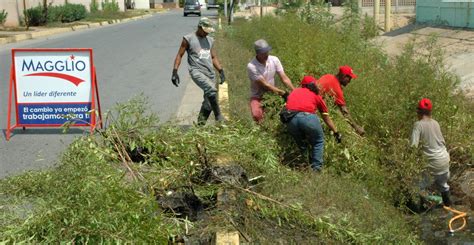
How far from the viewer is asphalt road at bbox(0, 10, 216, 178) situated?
25.1ft

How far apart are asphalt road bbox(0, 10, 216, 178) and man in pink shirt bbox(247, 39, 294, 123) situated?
113cm

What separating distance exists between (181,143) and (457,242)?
3408mm

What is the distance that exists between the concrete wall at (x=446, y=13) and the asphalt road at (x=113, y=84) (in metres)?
10.6

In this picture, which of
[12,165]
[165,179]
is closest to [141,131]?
[165,179]

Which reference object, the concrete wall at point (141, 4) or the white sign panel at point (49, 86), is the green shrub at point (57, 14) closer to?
the white sign panel at point (49, 86)

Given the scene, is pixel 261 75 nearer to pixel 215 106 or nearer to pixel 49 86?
pixel 215 106

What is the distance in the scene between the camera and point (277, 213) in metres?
5.04

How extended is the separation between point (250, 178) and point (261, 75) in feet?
8.59

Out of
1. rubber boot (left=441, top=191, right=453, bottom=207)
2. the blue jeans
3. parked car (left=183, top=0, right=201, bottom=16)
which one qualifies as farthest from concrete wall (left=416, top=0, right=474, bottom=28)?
parked car (left=183, top=0, right=201, bottom=16)

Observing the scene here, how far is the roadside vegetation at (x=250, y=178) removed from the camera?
416 cm

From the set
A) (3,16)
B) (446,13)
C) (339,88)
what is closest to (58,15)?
(3,16)

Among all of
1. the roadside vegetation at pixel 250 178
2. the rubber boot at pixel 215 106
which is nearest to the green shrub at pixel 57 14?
the roadside vegetation at pixel 250 178

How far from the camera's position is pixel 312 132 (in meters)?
6.94

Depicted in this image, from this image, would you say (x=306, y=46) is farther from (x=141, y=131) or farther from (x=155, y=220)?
(x=155, y=220)
